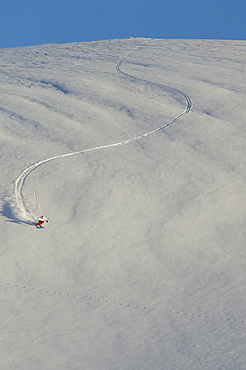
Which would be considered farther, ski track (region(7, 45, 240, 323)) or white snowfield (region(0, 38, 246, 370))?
ski track (region(7, 45, 240, 323))

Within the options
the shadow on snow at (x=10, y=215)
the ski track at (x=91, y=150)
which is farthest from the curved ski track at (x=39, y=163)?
the shadow on snow at (x=10, y=215)

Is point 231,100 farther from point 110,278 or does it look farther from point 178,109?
point 110,278

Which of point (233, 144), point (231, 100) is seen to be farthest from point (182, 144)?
point (231, 100)

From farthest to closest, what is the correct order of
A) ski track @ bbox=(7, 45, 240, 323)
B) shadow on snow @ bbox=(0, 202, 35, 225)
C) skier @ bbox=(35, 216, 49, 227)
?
shadow on snow @ bbox=(0, 202, 35, 225) < skier @ bbox=(35, 216, 49, 227) < ski track @ bbox=(7, 45, 240, 323)

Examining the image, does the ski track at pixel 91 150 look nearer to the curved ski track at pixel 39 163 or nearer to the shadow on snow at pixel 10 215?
the curved ski track at pixel 39 163

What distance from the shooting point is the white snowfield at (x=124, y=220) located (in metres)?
6.89

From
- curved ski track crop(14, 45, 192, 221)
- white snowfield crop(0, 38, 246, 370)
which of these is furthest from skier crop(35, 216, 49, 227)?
curved ski track crop(14, 45, 192, 221)

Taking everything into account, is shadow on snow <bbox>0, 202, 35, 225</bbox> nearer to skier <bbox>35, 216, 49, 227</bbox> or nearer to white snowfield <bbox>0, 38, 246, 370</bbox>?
white snowfield <bbox>0, 38, 246, 370</bbox>

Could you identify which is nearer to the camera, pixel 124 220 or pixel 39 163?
pixel 124 220

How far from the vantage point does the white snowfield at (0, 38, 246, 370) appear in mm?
6891

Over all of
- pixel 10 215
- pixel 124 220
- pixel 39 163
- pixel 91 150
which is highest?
pixel 91 150

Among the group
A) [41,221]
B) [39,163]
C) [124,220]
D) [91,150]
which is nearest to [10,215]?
[41,221]

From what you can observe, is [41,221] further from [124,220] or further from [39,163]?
[39,163]

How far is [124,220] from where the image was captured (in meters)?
10.1
